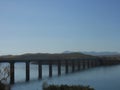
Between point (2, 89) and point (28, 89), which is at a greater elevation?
point (2, 89)

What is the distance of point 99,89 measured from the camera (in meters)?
52.6

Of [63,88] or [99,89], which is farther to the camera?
[99,89]

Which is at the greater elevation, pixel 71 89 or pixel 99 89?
pixel 71 89

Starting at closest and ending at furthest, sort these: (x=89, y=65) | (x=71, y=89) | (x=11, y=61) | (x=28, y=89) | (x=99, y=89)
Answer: (x=71, y=89)
(x=99, y=89)
(x=28, y=89)
(x=11, y=61)
(x=89, y=65)

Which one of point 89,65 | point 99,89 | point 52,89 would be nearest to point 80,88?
point 52,89

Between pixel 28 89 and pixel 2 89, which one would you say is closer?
pixel 2 89

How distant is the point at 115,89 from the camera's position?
178ft

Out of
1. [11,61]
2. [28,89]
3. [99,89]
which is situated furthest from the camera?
[11,61]

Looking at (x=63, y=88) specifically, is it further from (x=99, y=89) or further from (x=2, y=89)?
(x=99, y=89)

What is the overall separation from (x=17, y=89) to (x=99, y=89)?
1600 cm

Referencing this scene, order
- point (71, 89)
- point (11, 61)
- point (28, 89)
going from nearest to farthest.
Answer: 1. point (71, 89)
2. point (28, 89)
3. point (11, 61)

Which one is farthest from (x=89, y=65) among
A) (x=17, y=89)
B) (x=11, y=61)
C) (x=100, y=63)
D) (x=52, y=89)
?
(x=52, y=89)

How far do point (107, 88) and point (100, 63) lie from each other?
13809 cm

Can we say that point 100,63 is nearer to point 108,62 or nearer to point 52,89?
point 108,62
